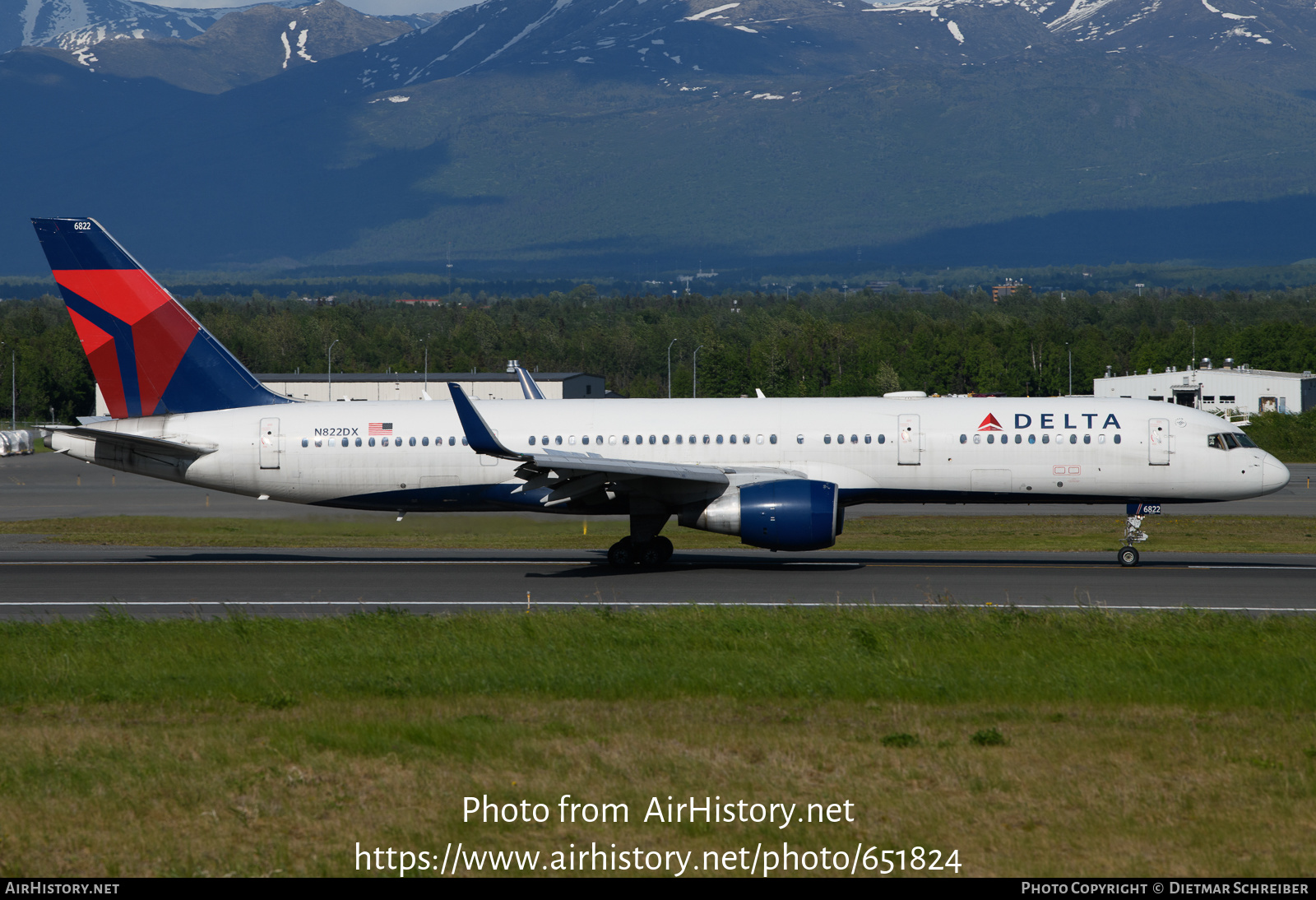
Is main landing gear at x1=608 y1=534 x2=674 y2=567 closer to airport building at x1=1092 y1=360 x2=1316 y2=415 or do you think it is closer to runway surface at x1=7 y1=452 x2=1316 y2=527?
runway surface at x1=7 y1=452 x2=1316 y2=527

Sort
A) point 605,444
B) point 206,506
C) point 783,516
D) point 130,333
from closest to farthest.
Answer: point 783,516
point 605,444
point 130,333
point 206,506

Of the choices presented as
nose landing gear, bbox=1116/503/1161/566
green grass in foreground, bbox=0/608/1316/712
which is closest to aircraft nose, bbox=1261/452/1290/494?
nose landing gear, bbox=1116/503/1161/566

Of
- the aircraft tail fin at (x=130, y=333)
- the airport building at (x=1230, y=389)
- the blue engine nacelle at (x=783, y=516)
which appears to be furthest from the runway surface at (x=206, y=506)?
the airport building at (x=1230, y=389)

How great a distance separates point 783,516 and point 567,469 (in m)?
4.93

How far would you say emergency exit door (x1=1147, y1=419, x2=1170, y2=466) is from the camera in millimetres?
31656

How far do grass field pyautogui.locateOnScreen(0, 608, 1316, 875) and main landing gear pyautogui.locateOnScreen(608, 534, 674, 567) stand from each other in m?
10.2

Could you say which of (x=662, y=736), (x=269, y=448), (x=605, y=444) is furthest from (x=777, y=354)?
(x=662, y=736)

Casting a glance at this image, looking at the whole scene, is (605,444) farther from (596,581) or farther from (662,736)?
(662,736)

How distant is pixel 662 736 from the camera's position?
48.8ft

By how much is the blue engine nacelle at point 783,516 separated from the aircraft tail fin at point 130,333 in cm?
1345

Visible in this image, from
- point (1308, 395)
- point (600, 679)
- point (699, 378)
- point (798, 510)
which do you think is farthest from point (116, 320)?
point (699, 378)
